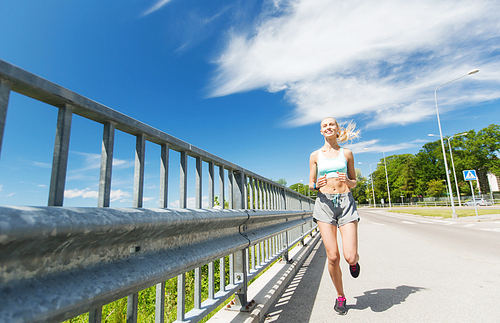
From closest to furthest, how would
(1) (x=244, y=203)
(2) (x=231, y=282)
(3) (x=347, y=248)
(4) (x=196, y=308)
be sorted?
1. (4) (x=196, y=308)
2. (2) (x=231, y=282)
3. (1) (x=244, y=203)
4. (3) (x=347, y=248)

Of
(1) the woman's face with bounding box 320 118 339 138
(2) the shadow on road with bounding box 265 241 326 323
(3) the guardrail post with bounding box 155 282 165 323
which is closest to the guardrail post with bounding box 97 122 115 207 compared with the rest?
(3) the guardrail post with bounding box 155 282 165 323

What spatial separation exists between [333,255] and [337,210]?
561 millimetres

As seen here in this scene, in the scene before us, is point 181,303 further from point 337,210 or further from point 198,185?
point 337,210

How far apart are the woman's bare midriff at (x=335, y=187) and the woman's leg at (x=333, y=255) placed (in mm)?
443

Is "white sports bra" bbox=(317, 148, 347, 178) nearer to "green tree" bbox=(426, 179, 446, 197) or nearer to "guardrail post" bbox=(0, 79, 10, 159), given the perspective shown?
"guardrail post" bbox=(0, 79, 10, 159)

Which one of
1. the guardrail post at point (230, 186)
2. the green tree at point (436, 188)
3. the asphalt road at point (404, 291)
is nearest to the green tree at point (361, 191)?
the green tree at point (436, 188)

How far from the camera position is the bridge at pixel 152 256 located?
3.01 feet

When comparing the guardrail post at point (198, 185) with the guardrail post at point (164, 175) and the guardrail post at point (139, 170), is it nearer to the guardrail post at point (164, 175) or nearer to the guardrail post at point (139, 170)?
the guardrail post at point (164, 175)

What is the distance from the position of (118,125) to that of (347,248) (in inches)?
120

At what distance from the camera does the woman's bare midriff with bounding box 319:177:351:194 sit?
3.72m

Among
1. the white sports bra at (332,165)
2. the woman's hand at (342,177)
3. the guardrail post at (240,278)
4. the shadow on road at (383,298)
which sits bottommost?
the shadow on road at (383,298)

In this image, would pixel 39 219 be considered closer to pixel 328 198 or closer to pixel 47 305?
pixel 47 305

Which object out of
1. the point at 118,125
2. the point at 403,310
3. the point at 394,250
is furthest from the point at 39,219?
the point at 394,250

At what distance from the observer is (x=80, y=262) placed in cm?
110
